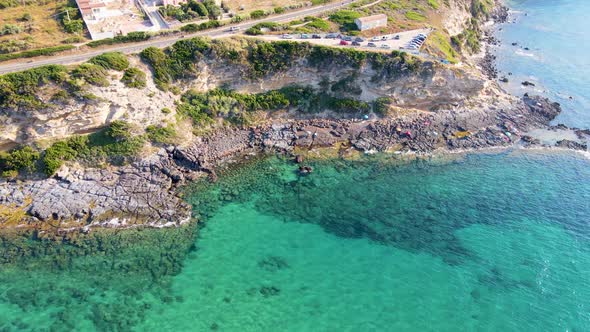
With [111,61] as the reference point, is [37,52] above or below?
above

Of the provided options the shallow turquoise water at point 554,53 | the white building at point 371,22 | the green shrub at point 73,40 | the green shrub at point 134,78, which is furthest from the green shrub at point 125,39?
the shallow turquoise water at point 554,53

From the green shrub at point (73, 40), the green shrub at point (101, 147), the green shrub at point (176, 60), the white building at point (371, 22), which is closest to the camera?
the green shrub at point (101, 147)

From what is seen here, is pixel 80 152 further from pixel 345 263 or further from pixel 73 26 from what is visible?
pixel 345 263

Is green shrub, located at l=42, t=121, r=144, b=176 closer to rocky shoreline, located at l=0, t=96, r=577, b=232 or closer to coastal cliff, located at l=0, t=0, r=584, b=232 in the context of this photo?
coastal cliff, located at l=0, t=0, r=584, b=232

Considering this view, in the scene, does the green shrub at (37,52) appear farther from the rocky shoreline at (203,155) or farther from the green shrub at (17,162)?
the rocky shoreline at (203,155)

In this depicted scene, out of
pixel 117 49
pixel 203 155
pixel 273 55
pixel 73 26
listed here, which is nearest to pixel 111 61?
pixel 117 49

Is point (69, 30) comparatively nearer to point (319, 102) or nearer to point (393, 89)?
point (319, 102)
